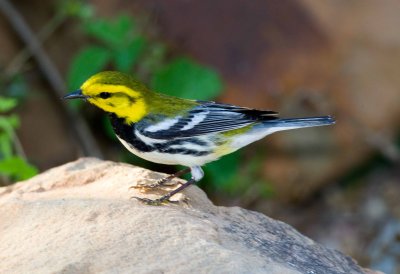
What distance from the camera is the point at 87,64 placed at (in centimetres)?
819

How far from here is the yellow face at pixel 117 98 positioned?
5270 mm

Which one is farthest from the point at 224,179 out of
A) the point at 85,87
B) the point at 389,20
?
the point at 85,87

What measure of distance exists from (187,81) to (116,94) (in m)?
2.94

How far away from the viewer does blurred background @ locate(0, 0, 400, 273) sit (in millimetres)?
8469

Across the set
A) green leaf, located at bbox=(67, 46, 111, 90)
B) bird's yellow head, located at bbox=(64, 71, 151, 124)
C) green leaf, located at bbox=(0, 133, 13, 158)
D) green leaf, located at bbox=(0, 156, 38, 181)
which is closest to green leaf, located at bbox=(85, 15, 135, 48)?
green leaf, located at bbox=(67, 46, 111, 90)

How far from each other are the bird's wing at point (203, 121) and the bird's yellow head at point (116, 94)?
0.10m

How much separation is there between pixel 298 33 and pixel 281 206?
5.74ft

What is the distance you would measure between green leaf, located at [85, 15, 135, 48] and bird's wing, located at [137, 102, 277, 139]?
2.67 metres

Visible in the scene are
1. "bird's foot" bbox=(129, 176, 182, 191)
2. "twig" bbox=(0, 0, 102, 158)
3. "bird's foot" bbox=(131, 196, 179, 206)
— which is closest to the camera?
"bird's foot" bbox=(131, 196, 179, 206)

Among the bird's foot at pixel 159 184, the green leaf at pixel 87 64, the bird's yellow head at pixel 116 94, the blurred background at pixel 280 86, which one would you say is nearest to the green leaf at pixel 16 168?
the bird's yellow head at pixel 116 94

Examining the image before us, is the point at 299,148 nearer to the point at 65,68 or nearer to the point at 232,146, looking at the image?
the point at 65,68

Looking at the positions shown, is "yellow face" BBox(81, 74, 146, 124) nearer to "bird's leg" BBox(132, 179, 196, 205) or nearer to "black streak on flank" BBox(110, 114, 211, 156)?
"black streak on flank" BBox(110, 114, 211, 156)

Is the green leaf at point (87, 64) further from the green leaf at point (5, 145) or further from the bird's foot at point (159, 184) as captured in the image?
the bird's foot at point (159, 184)

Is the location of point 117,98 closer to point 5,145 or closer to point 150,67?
point 5,145
